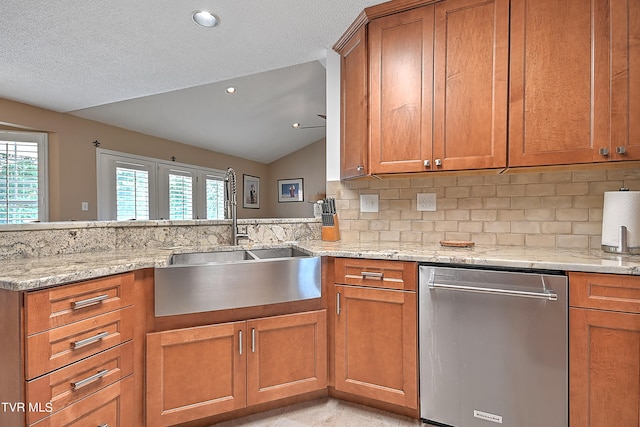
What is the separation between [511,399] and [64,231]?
2340mm

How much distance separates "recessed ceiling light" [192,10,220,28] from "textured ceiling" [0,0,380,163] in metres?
0.04

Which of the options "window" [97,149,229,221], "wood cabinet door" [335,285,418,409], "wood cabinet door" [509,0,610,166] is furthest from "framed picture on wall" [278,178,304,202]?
"wood cabinet door" [509,0,610,166]

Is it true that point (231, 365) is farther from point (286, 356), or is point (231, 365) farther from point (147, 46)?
point (147, 46)

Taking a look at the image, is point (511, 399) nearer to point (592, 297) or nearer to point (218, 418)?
point (592, 297)

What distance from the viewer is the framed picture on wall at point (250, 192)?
7263mm

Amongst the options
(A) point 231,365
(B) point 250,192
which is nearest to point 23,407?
(A) point 231,365

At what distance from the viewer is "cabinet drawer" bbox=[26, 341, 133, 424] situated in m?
1.07

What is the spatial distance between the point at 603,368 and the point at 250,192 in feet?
22.6

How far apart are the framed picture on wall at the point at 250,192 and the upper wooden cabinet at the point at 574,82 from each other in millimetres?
6230

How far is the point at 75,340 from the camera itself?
3.86 feet

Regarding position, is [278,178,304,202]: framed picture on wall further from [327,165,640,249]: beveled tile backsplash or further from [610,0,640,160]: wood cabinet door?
[610,0,640,160]: wood cabinet door

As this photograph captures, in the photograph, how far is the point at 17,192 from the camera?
3.64 m

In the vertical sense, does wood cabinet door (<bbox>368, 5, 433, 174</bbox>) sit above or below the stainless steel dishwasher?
above

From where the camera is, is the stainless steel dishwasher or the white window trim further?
the white window trim
